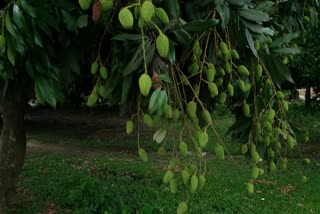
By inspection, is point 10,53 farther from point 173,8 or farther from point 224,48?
point 224,48

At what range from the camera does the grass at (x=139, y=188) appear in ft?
14.0

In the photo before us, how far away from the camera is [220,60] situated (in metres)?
1.62

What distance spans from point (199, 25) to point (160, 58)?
150mm

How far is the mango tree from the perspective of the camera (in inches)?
52.5

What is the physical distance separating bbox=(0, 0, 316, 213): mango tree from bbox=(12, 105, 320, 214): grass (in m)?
1.62

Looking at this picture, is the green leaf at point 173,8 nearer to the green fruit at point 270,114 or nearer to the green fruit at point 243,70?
the green fruit at point 243,70

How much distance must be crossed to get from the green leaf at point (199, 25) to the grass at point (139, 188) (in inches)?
77.8

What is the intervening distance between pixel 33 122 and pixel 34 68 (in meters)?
11.0

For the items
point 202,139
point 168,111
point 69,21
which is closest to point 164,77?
point 168,111

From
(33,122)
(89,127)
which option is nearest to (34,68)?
(89,127)

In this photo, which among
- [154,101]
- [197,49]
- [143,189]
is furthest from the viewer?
[143,189]

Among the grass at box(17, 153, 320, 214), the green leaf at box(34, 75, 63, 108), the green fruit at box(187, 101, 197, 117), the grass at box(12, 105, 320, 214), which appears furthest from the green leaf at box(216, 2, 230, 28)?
the grass at box(17, 153, 320, 214)

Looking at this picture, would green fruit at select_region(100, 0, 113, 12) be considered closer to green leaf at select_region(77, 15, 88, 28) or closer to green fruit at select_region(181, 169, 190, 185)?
green leaf at select_region(77, 15, 88, 28)

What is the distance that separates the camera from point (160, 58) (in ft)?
4.55
